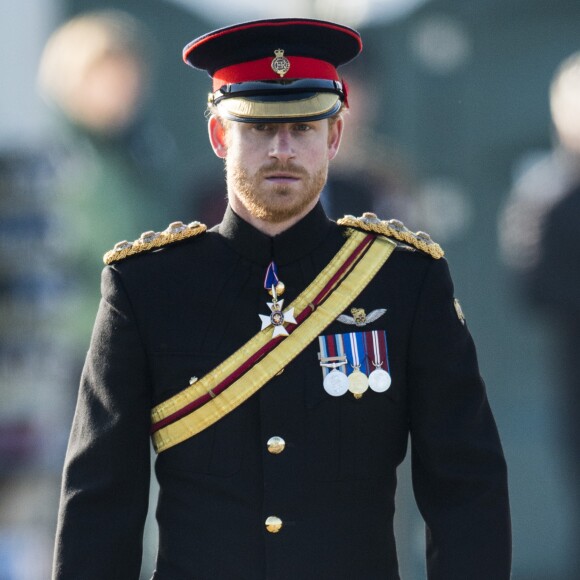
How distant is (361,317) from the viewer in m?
3.92

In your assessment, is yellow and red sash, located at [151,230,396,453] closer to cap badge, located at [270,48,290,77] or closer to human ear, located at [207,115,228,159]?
human ear, located at [207,115,228,159]

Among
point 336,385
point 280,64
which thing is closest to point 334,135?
point 280,64

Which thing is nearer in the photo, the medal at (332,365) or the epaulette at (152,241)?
the medal at (332,365)

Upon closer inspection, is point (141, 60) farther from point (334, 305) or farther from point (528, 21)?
point (528, 21)

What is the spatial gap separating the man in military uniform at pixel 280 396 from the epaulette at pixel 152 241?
0.21ft

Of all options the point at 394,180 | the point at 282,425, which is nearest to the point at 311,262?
the point at 282,425

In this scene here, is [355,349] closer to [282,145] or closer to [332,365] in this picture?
[332,365]

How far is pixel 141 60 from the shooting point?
651 cm

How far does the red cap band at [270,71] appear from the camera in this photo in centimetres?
397

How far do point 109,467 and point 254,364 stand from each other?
419mm

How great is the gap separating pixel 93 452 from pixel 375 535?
2.28 feet

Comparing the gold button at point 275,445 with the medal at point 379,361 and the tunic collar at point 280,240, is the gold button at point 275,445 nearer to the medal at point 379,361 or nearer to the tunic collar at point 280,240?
the medal at point 379,361

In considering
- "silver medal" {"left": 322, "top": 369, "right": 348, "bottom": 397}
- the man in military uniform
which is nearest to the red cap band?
the man in military uniform

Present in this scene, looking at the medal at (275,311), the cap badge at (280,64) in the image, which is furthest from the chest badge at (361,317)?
the cap badge at (280,64)
